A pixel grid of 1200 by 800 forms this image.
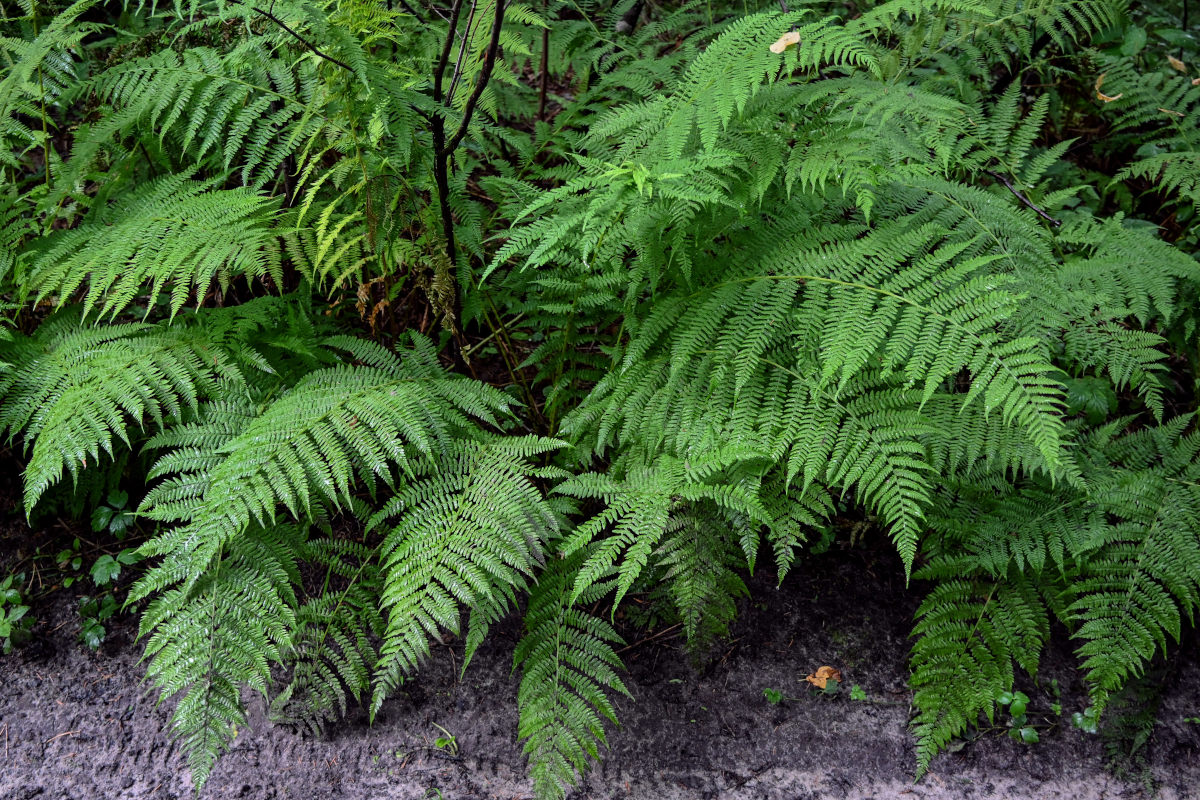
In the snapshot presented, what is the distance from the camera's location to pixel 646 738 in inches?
91.7

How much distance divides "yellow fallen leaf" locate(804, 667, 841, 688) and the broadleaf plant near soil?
0.85 ft

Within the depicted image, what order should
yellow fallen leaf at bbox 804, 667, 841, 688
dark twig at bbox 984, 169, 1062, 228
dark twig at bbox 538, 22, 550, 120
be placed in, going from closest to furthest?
1. yellow fallen leaf at bbox 804, 667, 841, 688
2. dark twig at bbox 984, 169, 1062, 228
3. dark twig at bbox 538, 22, 550, 120

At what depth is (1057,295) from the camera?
2.45 m

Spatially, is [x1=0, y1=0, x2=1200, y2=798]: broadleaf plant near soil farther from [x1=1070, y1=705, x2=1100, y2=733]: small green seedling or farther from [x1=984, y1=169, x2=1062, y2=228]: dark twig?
[x1=984, y1=169, x2=1062, y2=228]: dark twig

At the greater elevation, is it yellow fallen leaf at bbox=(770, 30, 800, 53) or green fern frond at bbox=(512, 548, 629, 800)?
yellow fallen leaf at bbox=(770, 30, 800, 53)

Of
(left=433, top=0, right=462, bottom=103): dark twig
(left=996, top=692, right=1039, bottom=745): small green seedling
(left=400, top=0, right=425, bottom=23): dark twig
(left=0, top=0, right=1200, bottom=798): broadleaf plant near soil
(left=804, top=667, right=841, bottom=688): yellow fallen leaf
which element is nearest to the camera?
(left=0, top=0, right=1200, bottom=798): broadleaf plant near soil

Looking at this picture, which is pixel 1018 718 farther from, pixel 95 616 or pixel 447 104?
pixel 95 616

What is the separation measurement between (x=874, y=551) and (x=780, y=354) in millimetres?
893

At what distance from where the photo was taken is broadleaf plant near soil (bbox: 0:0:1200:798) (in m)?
2.10

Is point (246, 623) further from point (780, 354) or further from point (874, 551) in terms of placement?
point (874, 551)

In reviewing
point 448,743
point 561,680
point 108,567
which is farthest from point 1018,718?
point 108,567

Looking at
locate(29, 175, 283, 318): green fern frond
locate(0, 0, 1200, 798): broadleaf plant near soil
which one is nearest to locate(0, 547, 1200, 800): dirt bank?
locate(0, 0, 1200, 798): broadleaf plant near soil

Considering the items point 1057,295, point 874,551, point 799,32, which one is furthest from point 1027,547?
point 799,32

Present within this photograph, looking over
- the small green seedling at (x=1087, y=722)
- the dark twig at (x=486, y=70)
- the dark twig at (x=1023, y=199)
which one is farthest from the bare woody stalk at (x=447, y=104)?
the small green seedling at (x=1087, y=722)
